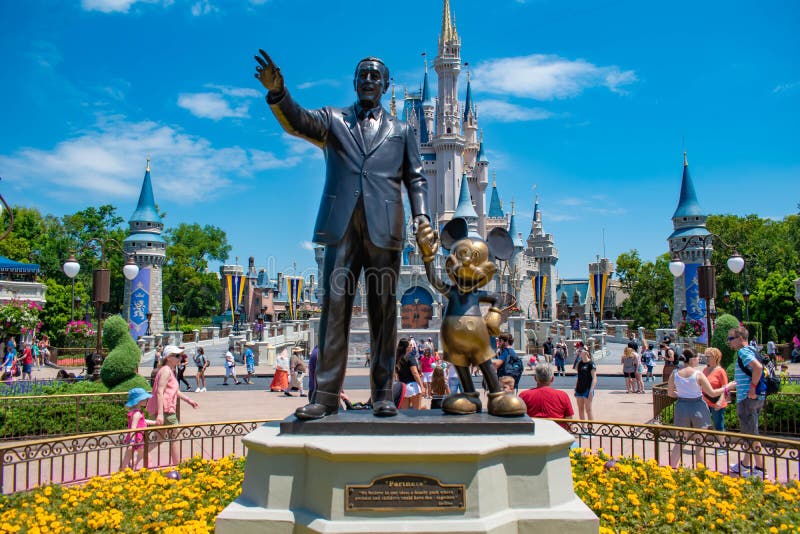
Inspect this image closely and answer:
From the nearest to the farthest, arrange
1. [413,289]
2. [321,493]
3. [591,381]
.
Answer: [321,493]
[591,381]
[413,289]

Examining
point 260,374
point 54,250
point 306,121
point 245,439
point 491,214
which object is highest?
point 491,214

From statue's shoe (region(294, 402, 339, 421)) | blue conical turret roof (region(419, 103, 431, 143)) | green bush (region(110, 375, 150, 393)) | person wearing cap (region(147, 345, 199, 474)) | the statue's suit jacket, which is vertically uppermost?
blue conical turret roof (region(419, 103, 431, 143))

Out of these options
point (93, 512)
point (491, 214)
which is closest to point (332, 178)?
point (93, 512)

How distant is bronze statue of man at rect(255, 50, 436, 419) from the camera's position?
414cm

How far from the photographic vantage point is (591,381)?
883 centimetres

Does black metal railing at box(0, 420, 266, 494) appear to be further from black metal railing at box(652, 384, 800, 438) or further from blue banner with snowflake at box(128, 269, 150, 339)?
blue banner with snowflake at box(128, 269, 150, 339)

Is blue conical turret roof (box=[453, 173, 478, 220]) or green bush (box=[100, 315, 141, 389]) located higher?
blue conical turret roof (box=[453, 173, 478, 220])

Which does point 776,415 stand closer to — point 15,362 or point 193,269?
point 15,362

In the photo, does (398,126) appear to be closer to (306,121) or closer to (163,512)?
(306,121)

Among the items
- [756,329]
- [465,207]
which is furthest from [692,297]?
[465,207]

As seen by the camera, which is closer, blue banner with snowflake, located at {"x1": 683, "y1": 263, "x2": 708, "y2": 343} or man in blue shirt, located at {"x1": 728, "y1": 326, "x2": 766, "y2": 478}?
man in blue shirt, located at {"x1": 728, "y1": 326, "x2": 766, "y2": 478}

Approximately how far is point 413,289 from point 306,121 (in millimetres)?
39672

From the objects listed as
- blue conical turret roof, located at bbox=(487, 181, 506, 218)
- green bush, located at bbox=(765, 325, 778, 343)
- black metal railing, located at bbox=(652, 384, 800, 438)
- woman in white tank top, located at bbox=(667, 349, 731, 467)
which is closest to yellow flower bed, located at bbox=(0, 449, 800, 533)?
woman in white tank top, located at bbox=(667, 349, 731, 467)

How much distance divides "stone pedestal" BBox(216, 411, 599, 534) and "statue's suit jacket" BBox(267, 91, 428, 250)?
140cm
